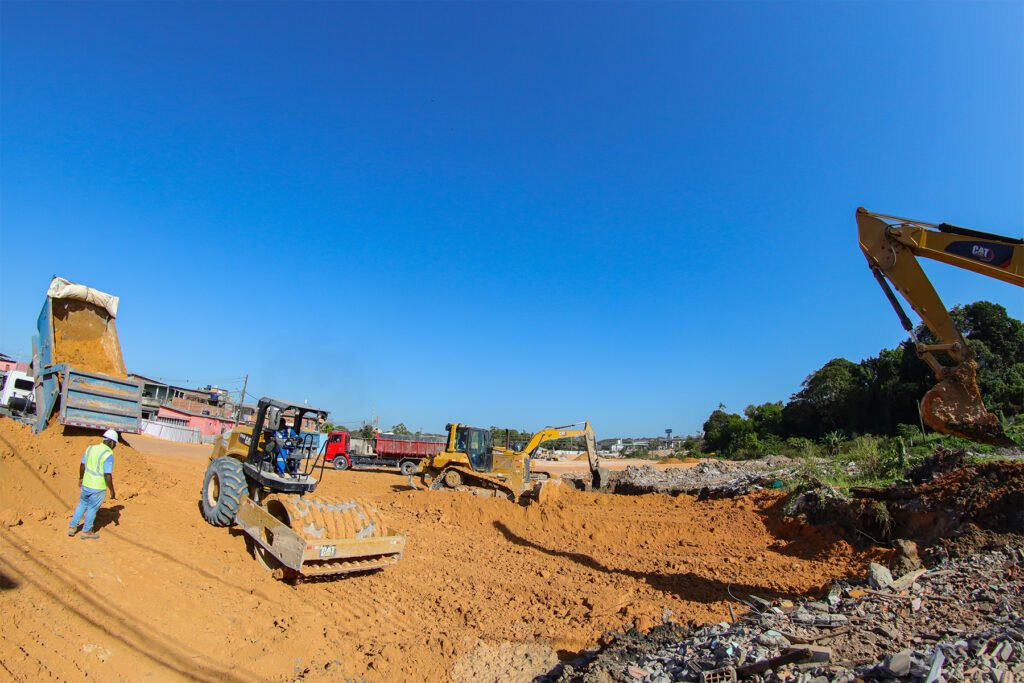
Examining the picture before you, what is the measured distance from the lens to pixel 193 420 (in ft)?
143

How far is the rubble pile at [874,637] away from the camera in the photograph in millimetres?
3820

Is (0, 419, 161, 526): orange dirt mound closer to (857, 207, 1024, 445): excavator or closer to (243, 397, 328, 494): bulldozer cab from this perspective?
(243, 397, 328, 494): bulldozer cab

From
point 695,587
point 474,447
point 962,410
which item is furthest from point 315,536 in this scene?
point 474,447

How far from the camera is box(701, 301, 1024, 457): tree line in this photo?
2609cm

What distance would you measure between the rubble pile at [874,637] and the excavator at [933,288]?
1.84 meters

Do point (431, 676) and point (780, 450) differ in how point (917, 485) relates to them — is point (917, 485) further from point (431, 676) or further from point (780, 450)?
point (780, 450)

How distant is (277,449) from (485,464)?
1050 cm

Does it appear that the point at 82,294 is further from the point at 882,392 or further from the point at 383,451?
the point at 882,392

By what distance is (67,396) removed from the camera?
803 cm

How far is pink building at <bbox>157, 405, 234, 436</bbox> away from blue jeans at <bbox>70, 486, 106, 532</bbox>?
3845 centimetres

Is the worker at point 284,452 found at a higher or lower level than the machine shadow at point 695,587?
higher

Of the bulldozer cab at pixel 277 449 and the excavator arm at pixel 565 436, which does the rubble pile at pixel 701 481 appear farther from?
the bulldozer cab at pixel 277 449

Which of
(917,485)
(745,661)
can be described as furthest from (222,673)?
(917,485)

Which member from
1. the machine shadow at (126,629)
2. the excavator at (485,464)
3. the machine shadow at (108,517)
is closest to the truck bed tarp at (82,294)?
the machine shadow at (108,517)
